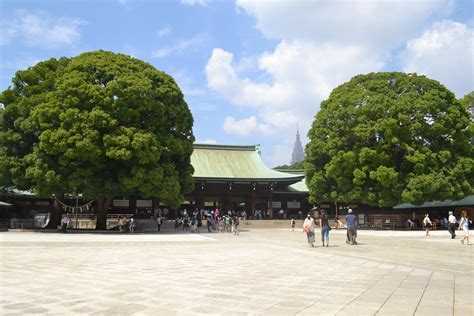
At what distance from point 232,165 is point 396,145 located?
65.2 feet

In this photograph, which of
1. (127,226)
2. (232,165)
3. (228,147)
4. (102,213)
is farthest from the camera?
(228,147)

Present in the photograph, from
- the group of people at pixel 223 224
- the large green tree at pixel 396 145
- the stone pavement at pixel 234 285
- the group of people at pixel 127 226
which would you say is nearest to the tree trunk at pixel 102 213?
the group of people at pixel 127 226

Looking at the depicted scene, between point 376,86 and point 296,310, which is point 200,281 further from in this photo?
point 376,86

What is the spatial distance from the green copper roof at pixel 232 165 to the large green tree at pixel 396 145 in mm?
8801

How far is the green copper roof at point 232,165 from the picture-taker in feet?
139

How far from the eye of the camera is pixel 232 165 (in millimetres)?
46219

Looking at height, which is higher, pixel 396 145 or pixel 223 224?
pixel 396 145

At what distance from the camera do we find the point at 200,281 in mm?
8609

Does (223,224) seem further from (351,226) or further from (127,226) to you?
(351,226)

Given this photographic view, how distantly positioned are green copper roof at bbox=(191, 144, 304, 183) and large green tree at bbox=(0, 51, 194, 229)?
1356cm

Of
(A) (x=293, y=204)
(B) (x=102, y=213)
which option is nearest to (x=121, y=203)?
(B) (x=102, y=213)

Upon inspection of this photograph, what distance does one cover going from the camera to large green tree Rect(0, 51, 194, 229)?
82.2ft

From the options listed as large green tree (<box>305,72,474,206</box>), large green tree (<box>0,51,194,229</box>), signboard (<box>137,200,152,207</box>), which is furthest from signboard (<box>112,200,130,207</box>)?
large green tree (<box>305,72,474,206</box>)

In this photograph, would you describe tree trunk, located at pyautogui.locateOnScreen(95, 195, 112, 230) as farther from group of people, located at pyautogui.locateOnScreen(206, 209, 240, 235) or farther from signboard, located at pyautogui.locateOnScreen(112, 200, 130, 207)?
signboard, located at pyautogui.locateOnScreen(112, 200, 130, 207)
